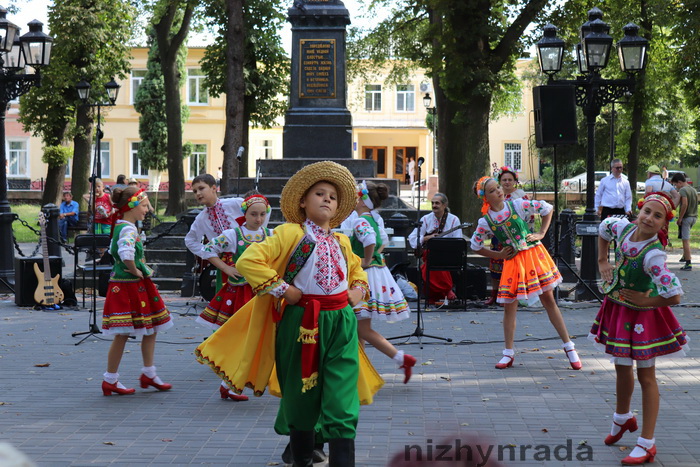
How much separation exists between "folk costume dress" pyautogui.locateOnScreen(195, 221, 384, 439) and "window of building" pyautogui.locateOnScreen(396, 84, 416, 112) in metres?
59.2

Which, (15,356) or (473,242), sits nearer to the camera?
(473,242)

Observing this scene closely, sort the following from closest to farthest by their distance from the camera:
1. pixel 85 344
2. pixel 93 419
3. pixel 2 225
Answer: pixel 93 419 < pixel 85 344 < pixel 2 225

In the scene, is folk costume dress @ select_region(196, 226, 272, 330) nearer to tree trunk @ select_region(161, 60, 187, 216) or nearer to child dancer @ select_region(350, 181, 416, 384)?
child dancer @ select_region(350, 181, 416, 384)

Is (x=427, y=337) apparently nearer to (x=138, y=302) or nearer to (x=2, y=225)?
(x=138, y=302)

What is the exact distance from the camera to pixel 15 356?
9.92 m

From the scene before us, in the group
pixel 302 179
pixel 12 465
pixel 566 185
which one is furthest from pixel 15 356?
pixel 566 185

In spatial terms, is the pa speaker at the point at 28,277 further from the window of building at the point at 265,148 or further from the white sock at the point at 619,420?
the window of building at the point at 265,148

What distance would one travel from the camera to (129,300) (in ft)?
26.1

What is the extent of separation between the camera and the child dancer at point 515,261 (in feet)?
29.2

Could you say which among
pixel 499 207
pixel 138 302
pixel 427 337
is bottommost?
pixel 427 337

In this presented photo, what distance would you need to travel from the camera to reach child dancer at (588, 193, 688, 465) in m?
5.76

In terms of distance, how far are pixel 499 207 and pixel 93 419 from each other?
13.7ft

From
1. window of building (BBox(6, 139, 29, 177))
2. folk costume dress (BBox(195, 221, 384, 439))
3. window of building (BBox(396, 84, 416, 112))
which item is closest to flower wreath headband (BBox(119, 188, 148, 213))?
folk costume dress (BBox(195, 221, 384, 439))

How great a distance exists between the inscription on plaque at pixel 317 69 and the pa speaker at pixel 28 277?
7.07 metres
